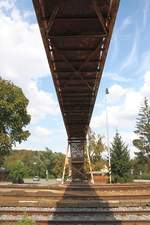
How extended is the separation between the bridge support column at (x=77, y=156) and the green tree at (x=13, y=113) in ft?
61.3

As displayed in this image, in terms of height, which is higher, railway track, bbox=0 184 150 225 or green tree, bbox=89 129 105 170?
green tree, bbox=89 129 105 170

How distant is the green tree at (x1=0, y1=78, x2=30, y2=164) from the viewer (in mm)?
55750

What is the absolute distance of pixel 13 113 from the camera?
5725 cm

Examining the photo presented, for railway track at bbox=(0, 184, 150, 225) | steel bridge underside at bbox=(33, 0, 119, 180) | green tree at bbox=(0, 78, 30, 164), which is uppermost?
green tree at bbox=(0, 78, 30, 164)

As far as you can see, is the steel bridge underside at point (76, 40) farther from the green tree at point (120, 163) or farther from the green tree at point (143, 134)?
the green tree at point (143, 134)

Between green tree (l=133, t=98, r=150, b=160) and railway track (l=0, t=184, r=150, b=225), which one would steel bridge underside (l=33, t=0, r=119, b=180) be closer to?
railway track (l=0, t=184, r=150, b=225)

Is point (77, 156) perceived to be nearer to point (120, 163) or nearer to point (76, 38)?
point (120, 163)

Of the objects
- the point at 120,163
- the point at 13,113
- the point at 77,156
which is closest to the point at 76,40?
the point at 77,156

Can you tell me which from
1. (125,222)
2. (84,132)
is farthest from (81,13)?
(84,132)

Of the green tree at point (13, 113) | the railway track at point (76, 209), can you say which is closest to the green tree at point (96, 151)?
the green tree at point (13, 113)

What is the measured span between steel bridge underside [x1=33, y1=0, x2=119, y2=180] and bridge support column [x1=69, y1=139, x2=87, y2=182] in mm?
18219

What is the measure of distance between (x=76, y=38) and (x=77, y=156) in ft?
91.1

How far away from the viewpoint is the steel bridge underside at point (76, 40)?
352 inches

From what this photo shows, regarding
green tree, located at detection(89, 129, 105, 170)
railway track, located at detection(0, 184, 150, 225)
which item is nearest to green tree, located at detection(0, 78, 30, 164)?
green tree, located at detection(89, 129, 105, 170)
